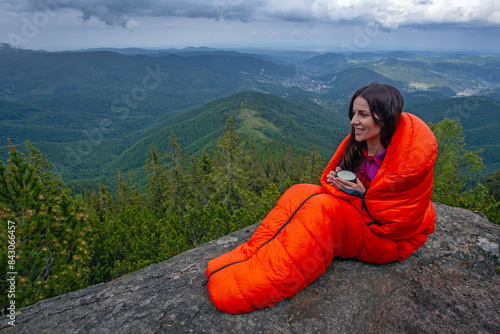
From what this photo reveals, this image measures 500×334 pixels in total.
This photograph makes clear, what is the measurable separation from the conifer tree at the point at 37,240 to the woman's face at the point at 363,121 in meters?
6.74

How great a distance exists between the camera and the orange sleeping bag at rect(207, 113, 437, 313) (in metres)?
3.34

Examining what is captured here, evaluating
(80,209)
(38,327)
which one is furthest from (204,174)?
(38,327)

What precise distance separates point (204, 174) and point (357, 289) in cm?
1868

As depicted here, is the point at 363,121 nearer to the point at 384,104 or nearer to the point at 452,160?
the point at 384,104

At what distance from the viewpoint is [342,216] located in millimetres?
3555

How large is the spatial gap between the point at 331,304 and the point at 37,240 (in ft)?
21.3

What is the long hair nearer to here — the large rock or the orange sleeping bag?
the orange sleeping bag

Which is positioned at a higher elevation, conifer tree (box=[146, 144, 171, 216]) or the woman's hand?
the woman's hand

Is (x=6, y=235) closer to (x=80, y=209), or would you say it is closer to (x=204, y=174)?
(x=80, y=209)

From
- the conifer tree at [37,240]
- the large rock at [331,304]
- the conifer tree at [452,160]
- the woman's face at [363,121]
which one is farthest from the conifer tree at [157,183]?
the conifer tree at [452,160]

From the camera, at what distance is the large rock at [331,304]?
3465 millimetres

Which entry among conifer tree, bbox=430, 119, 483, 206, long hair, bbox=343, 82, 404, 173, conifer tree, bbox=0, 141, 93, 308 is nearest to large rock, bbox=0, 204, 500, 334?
conifer tree, bbox=0, 141, 93, 308

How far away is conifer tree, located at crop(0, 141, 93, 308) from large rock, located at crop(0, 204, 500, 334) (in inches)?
53.3

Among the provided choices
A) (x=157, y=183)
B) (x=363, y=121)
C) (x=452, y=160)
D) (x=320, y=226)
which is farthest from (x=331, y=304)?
(x=157, y=183)
